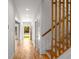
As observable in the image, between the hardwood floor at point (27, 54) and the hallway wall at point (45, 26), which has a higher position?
the hallway wall at point (45, 26)

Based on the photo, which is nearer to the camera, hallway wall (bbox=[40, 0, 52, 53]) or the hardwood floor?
the hardwood floor

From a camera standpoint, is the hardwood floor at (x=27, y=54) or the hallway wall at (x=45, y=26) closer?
the hardwood floor at (x=27, y=54)

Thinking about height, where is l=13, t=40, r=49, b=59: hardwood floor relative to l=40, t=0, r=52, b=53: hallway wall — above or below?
below

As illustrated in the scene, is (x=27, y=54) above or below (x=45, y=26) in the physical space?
below

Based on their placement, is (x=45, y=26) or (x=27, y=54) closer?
(x=45, y=26)
